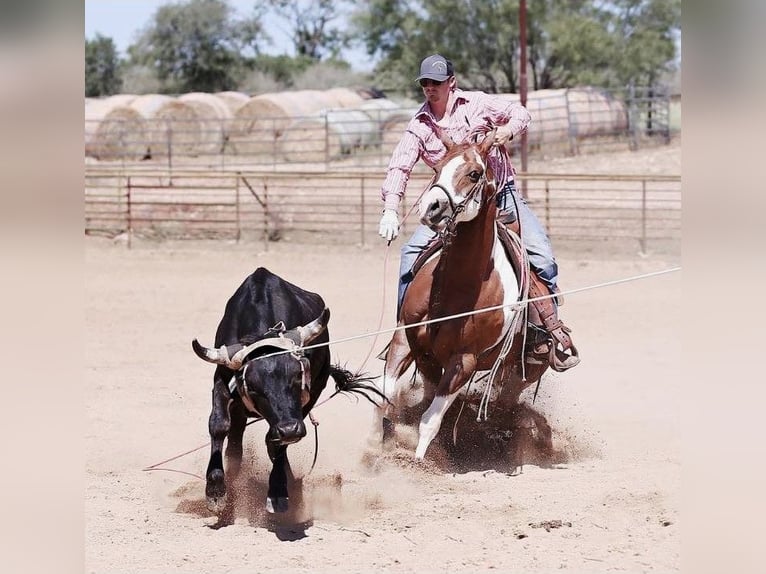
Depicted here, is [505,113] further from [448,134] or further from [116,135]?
[116,135]

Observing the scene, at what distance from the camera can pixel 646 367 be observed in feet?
29.0

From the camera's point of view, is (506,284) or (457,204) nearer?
(457,204)

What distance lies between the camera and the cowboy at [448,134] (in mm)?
5461

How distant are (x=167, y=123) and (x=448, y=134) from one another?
2245 cm

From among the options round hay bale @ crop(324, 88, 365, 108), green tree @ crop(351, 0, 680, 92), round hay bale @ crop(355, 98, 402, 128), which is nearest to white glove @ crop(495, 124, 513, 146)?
round hay bale @ crop(355, 98, 402, 128)

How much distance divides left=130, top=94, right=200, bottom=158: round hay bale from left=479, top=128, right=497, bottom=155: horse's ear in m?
21.5

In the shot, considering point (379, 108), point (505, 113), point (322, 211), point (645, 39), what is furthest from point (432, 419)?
point (645, 39)

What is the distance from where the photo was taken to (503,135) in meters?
5.28

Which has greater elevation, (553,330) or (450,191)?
(450,191)

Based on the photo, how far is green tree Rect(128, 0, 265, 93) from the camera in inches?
→ 1698
